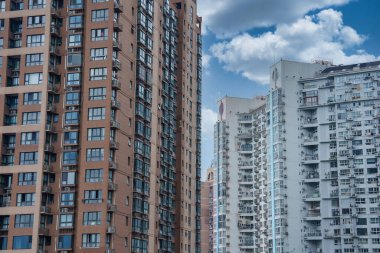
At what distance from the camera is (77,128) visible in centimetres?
7825

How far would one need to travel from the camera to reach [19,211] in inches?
2977

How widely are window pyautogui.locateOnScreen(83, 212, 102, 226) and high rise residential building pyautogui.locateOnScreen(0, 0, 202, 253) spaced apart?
0.11 meters

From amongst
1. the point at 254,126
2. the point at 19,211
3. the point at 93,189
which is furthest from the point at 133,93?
the point at 254,126

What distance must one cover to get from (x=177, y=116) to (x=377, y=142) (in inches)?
1590

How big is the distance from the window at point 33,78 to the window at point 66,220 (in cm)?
1561

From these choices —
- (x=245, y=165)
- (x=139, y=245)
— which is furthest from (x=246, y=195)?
(x=139, y=245)

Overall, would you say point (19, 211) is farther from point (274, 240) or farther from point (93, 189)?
point (274, 240)

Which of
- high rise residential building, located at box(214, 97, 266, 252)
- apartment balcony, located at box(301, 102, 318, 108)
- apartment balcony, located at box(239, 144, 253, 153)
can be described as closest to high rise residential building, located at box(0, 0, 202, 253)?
apartment balcony, located at box(301, 102, 318, 108)

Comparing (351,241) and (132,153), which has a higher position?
(132,153)

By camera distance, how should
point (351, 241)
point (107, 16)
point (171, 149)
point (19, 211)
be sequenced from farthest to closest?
1. point (351, 241)
2. point (171, 149)
3. point (107, 16)
4. point (19, 211)

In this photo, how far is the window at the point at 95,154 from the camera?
76.8 m

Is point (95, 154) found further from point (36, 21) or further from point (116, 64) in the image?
point (36, 21)

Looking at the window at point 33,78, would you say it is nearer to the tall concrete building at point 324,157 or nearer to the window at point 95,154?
the window at point 95,154

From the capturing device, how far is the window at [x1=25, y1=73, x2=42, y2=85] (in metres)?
79.4
